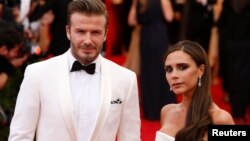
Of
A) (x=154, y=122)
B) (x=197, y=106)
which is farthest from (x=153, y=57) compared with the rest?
(x=197, y=106)

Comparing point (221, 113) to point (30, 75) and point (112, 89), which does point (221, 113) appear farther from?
point (30, 75)

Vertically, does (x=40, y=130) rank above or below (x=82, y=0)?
below

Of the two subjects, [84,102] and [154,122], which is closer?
[84,102]

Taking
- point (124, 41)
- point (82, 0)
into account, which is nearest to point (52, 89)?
point (82, 0)

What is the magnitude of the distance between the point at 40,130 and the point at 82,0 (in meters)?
0.73

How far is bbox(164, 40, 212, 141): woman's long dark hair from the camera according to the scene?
151 inches

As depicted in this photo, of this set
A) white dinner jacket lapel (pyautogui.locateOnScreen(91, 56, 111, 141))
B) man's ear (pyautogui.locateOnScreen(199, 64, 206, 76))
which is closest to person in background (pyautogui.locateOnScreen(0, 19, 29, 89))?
white dinner jacket lapel (pyautogui.locateOnScreen(91, 56, 111, 141))

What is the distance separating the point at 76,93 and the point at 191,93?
67 cm

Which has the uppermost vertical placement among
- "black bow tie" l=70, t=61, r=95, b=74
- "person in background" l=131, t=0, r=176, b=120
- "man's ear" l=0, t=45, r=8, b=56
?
"black bow tie" l=70, t=61, r=95, b=74

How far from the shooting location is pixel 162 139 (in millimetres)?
4070

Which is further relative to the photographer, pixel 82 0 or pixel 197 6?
pixel 197 6

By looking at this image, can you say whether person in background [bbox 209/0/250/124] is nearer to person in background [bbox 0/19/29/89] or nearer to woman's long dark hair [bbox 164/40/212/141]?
person in background [bbox 0/19/29/89]

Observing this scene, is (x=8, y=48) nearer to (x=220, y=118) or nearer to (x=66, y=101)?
(x=66, y=101)

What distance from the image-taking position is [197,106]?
3.93 m
